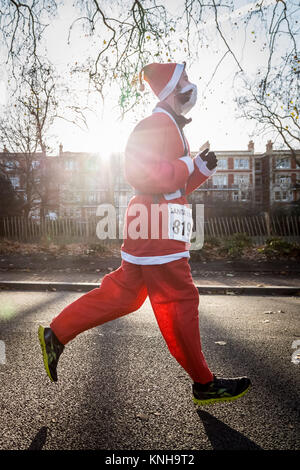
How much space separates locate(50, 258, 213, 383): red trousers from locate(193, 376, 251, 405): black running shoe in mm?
48

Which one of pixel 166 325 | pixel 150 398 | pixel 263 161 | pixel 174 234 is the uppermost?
pixel 263 161

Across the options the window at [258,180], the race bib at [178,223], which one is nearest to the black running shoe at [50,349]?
the race bib at [178,223]

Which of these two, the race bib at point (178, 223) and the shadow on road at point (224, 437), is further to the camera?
the race bib at point (178, 223)

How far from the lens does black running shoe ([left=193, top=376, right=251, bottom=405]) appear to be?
199cm

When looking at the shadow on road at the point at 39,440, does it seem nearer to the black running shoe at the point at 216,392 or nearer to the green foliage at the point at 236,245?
the black running shoe at the point at 216,392

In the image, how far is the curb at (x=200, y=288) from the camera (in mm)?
6598

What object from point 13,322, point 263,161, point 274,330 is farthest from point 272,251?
point 263,161

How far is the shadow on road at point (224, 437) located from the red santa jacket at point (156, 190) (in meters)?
Answer: 0.91

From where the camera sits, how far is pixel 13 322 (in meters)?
4.07
